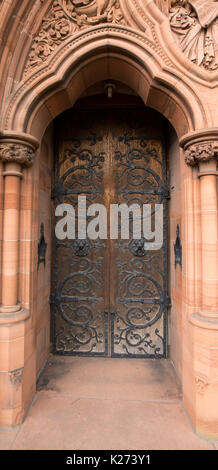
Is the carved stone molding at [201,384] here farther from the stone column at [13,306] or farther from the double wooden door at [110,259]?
the stone column at [13,306]

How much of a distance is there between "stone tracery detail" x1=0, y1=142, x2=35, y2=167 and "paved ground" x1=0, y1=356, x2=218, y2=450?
242 centimetres

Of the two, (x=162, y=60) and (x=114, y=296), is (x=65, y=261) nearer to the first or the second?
(x=114, y=296)

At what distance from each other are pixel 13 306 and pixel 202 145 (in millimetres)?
2298

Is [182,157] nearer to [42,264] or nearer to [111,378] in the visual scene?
[42,264]

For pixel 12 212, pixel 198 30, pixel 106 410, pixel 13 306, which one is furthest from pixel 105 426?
pixel 198 30

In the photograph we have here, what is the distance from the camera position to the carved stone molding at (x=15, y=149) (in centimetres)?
238

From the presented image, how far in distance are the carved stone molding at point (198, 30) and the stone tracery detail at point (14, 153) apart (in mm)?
1796

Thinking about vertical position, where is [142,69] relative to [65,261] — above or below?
above

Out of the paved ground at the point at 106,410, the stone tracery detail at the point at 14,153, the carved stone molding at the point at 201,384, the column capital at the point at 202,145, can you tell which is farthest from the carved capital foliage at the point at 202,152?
the paved ground at the point at 106,410

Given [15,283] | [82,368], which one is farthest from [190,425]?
[15,283]

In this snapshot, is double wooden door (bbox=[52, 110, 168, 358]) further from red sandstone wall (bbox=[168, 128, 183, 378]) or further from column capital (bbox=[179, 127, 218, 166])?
column capital (bbox=[179, 127, 218, 166])

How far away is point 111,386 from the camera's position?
9.36 ft

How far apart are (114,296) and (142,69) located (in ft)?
8.78

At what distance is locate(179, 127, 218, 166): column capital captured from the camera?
7.54 feet
